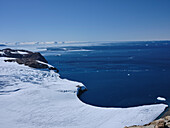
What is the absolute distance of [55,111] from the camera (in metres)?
14.4

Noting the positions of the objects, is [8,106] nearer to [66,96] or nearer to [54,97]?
[54,97]

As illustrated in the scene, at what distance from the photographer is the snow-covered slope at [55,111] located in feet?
40.5

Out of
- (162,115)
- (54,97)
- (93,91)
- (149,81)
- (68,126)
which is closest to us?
(68,126)

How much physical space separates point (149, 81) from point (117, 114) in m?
13.8

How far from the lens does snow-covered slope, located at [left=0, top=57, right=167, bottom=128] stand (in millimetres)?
12357

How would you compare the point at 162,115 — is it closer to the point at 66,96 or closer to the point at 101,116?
the point at 101,116

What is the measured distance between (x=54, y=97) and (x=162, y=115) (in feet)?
38.3

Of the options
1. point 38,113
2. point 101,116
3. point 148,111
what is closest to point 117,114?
point 101,116

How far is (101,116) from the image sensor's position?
1371 centimetres

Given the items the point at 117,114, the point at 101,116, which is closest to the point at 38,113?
the point at 101,116

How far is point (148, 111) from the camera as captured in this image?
14500mm

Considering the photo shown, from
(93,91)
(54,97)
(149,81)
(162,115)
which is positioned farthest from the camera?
(149,81)

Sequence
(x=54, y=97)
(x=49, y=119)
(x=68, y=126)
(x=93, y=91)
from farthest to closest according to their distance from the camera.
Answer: (x=93, y=91)
(x=54, y=97)
(x=49, y=119)
(x=68, y=126)

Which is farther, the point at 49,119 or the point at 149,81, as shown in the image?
the point at 149,81
